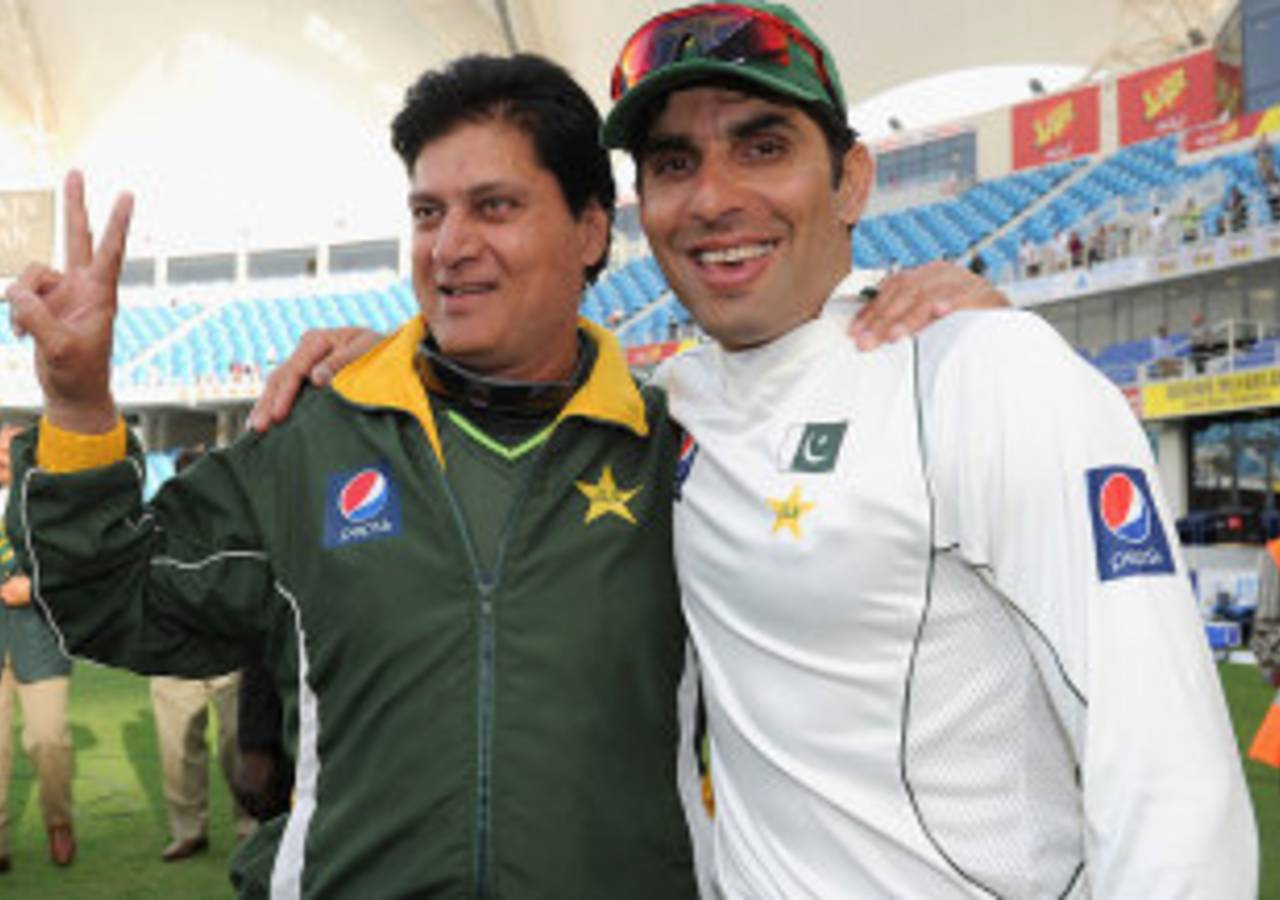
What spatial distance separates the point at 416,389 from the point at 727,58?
0.72m

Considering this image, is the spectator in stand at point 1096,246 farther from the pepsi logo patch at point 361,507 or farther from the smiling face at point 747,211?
the pepsi logo patch at point 361,507

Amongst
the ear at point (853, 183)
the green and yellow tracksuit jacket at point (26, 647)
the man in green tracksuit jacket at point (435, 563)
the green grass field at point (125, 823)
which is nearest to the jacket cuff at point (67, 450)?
the man in green tracksuit jacket at point (435, 563)

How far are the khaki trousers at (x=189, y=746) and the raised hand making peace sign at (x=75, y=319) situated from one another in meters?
4.78

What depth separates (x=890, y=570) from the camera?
149cm

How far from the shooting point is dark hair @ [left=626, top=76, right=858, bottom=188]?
1758mm

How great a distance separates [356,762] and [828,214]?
43.2 inches

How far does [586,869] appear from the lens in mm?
1775

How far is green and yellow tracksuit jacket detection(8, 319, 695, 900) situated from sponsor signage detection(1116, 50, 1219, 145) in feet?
95.6

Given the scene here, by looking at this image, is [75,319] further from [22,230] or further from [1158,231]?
[1158,231]

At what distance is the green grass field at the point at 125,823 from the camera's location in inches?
223

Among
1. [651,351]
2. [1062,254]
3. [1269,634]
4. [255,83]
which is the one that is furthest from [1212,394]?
[255,83]

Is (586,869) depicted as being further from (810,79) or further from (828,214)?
(810,79)

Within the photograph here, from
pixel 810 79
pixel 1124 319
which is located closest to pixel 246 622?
pixel 810 79

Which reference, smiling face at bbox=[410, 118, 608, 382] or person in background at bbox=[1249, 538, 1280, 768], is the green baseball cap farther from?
person in background at bbox=[1249, 538, 1280, 768]
